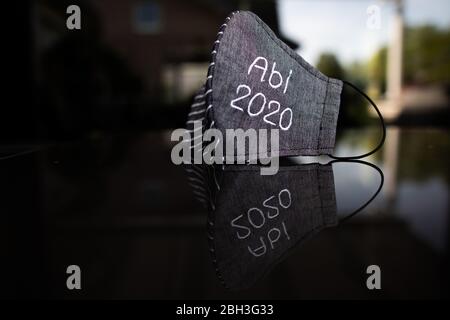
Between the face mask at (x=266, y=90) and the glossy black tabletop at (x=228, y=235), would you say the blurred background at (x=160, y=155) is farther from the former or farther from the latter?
the face mask at (x=266, y=90)

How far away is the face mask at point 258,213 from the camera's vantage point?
1.80ft

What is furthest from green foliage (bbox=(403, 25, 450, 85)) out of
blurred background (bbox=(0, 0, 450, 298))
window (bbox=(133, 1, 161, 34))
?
window (bbox=(133, 1, 161, 34))

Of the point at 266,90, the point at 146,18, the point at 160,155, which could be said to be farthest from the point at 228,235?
the point at 146,18

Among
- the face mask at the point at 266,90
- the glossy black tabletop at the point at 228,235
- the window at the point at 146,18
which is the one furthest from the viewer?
the window at the point at 146,18

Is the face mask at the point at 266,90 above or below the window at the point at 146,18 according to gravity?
below

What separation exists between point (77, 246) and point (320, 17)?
472 centimetres

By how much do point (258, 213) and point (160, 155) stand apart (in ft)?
3.76

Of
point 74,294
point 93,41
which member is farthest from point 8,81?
point 74,294

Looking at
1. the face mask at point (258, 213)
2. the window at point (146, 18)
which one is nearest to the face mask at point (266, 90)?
the face mask at point (258, 213)

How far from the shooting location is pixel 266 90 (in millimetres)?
1032

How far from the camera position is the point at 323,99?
1116mm

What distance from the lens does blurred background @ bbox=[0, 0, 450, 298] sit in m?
0.51

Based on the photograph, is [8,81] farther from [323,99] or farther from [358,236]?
[358,236]

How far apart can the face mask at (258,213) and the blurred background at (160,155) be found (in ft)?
0.08
